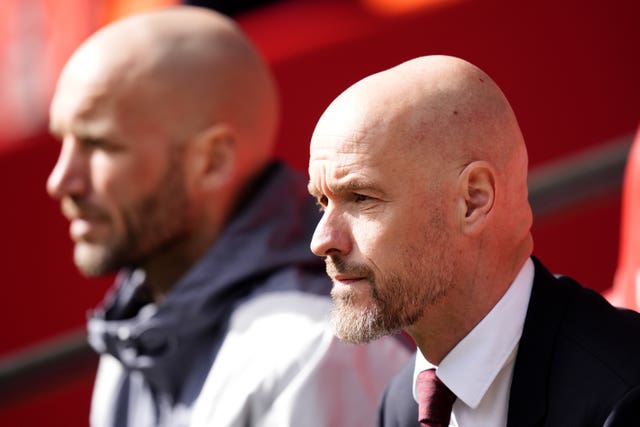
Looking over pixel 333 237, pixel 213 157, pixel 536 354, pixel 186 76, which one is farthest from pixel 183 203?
pixel 536 354

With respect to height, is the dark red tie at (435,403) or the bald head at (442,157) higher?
the bald head at (442,157)

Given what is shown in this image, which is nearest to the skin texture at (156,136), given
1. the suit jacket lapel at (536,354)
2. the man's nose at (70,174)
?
the man's nose at (70,174)

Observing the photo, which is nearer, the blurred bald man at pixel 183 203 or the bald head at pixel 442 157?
the bald head at pixel 442 157

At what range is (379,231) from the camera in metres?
1.21

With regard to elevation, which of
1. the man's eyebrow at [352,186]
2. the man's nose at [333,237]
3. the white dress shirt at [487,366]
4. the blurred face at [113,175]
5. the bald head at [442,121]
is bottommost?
the blurred face at [113,175]

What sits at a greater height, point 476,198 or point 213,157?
point 476,198

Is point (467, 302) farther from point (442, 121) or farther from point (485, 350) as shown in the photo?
point (442, 121)

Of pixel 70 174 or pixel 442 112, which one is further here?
pixel 70 174

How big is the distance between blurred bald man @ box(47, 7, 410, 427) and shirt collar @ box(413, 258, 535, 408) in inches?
19.3

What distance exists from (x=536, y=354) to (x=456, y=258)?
0.12 m

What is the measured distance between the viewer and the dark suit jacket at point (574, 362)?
116cm

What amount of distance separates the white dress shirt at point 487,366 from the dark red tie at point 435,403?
Answer: 0.04 feet

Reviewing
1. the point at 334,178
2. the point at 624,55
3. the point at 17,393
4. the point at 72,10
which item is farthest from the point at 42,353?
the point at 334,178

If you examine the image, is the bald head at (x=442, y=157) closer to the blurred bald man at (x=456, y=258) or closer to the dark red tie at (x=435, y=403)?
the blurred bald man at (x=456, y=258)
